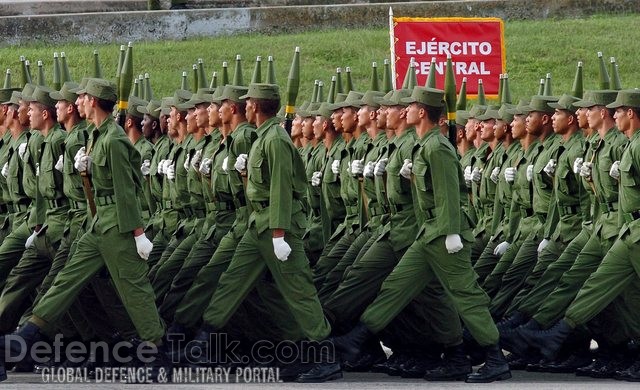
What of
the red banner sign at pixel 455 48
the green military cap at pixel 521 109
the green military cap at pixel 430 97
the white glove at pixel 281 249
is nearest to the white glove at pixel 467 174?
the green military cap at pixel 521 109

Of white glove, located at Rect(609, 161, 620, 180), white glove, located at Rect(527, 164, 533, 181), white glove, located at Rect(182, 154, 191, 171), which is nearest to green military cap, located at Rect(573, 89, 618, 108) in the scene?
white glove, located at Rect(609, 161, 620, 180)

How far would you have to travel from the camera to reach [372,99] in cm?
1402

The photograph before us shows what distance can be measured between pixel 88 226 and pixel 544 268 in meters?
3.22

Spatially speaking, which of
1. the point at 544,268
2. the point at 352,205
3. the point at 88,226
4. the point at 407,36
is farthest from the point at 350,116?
the point at 407,36

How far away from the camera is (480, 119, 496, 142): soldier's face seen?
14.7 meters

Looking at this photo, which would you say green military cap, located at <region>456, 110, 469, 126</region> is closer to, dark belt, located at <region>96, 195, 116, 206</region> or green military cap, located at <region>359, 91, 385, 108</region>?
green military cap, located at <region>359, 91, 385, 108</region>

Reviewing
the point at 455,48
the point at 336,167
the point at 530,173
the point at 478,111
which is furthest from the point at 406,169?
the point at 455,48

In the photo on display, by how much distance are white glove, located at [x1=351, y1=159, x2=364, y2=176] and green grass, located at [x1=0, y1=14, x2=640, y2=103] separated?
10.9m

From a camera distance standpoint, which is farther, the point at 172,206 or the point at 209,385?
the point at 172,206

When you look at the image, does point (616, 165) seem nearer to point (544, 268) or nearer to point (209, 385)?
point (544, 268)

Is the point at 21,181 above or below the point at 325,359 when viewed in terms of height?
above

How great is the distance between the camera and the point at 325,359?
12125mm

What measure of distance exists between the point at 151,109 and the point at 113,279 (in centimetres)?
376

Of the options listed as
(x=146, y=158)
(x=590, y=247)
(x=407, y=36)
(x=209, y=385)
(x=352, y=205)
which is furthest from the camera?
(x=407, y=36)
